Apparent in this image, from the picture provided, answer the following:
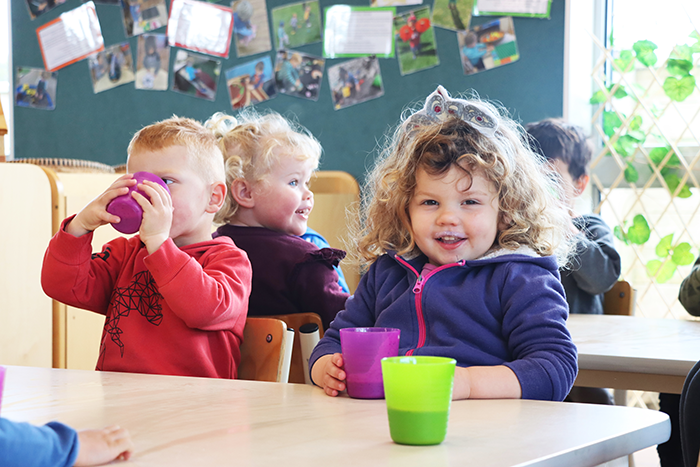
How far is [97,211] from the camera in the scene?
93cm

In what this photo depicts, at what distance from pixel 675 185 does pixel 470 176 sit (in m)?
1.54

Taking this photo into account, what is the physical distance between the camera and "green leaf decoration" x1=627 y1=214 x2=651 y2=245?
87.7 inches

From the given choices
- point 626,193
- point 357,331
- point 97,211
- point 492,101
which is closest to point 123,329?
point 97,211

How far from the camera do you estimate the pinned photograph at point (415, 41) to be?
235 cm

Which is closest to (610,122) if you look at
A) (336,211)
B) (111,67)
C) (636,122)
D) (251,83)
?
(636,122)

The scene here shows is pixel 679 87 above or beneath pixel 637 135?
above

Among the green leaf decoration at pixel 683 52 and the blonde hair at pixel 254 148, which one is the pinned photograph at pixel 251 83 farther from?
the green leaf decoration at pixel 683 52

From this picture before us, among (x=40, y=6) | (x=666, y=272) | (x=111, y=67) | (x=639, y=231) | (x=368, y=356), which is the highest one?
(x=40, y=6)

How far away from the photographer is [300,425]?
58 cm

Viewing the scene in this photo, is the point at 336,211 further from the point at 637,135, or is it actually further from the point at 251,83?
the point at 637,135

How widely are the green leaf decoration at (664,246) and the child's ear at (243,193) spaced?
1404mm

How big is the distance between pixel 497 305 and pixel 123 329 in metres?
0.53

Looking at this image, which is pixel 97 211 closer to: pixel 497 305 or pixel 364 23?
pixel 497 305

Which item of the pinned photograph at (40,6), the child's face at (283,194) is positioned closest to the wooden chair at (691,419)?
the child's face at (283,194)
